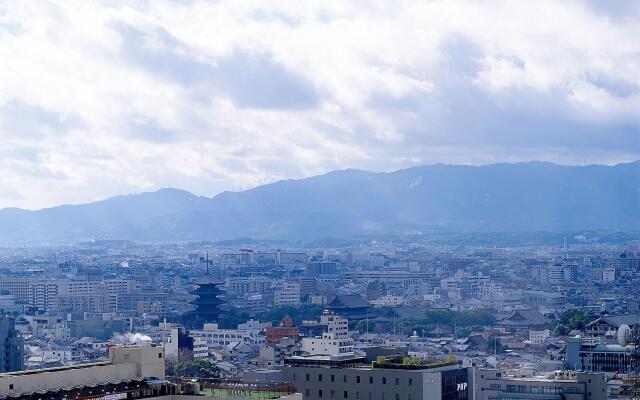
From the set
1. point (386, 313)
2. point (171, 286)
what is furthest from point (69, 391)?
point (171, 286)

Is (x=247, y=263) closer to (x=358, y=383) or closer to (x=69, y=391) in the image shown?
(x=358, y=383)

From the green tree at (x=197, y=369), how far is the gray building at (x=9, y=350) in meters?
7.80

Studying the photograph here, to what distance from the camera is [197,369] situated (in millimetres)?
58156

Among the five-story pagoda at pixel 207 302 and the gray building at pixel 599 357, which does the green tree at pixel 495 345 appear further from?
the five-story pagoda at pixel 207 302

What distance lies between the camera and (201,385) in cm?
1936

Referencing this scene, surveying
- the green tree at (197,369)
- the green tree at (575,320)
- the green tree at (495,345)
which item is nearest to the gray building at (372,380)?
the green tree at (197,369)

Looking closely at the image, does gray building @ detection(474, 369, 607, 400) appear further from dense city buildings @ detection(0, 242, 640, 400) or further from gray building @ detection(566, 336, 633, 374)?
gray building @ detection(566, 336, 633, 374)

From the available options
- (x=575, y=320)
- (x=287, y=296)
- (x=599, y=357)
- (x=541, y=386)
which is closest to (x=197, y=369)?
(x=599, y=357)

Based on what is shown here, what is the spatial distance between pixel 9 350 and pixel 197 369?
32.7 ft

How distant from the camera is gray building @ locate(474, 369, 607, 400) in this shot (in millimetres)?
35375

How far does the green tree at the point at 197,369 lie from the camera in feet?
184

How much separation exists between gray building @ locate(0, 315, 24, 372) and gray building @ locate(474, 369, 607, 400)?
A: 95.0ft

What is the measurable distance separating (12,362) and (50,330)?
111 ft

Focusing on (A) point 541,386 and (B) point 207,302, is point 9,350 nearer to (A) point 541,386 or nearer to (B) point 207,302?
(A) point 541,386
